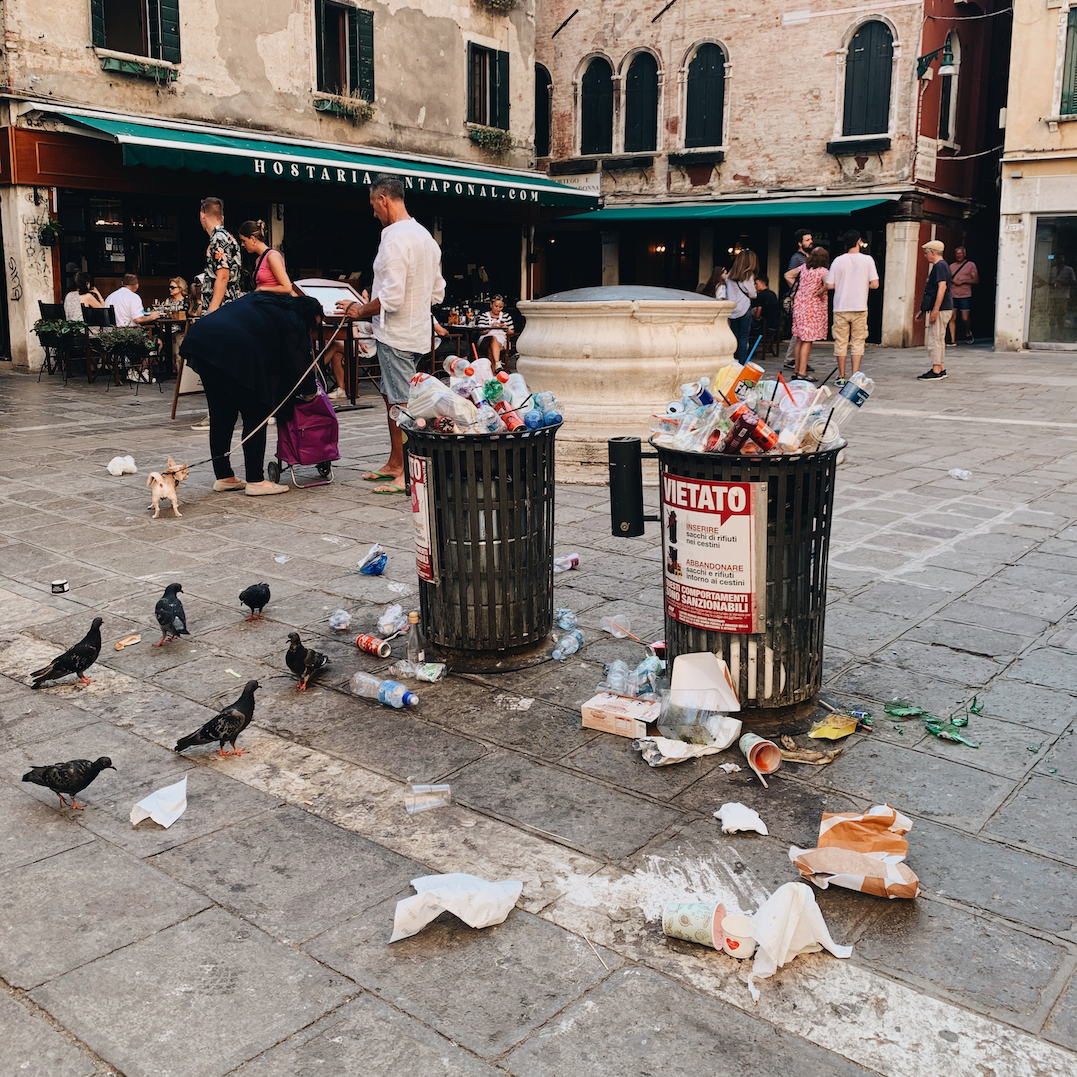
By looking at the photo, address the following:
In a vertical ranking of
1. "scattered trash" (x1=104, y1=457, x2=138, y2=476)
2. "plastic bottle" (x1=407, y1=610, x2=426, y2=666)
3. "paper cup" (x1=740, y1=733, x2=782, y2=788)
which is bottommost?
"paper cup" (x1=740, y1=733, x2=782, y2=788)

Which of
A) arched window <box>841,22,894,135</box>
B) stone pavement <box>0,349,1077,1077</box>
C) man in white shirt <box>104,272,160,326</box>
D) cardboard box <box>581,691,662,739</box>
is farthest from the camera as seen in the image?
arched window <box>841,22,894,135</box>

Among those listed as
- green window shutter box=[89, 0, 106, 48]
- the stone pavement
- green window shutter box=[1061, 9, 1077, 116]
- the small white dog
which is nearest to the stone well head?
the stone pavement

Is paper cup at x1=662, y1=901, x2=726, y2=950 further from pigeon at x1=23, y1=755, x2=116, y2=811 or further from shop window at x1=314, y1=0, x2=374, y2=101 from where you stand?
shop window at x1=314, y1=0, x2=374, y2=101

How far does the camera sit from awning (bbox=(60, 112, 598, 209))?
1429 cm

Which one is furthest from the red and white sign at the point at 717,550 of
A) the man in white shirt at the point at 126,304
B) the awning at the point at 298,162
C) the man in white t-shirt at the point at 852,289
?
the man in white shirt at the point at 126,304

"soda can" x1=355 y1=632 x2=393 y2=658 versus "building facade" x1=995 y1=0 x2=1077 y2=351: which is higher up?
"building facade" x1=995 y1=0 x2=1077 y2=351

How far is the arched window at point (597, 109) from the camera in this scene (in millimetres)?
24922

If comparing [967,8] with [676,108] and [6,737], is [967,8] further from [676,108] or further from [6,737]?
[6,737]

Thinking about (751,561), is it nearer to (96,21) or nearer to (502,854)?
(502,854)

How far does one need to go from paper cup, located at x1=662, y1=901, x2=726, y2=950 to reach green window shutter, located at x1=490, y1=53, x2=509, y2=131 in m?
21.0

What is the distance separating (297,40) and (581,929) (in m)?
17.8

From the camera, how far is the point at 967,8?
74.6ft

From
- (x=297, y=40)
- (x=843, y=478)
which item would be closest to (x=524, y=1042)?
(x=843, y=478)

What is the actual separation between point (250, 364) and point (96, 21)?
1056 centimetres
